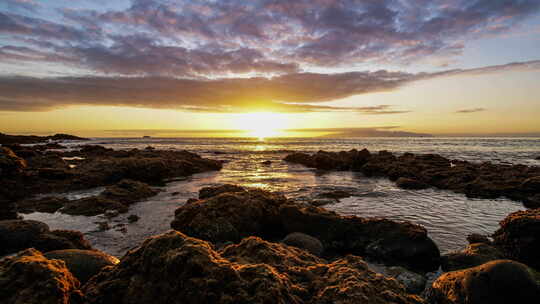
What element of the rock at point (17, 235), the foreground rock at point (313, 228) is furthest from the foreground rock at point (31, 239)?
the foreground rock at point (313, 228)

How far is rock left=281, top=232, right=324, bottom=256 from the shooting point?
681 cm

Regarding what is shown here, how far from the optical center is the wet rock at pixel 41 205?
34.3 ft

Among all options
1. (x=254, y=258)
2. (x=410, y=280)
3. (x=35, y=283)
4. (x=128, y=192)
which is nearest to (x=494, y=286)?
(x=410, y=280)

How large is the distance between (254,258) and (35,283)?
106 inches

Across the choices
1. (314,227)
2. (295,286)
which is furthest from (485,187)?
(295,286)

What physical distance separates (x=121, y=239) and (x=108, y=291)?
5308 mm

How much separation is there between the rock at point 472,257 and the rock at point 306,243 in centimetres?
292

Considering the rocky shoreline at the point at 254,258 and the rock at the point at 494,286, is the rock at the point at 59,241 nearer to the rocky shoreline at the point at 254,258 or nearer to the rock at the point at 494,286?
the rocky shoreline at the point at 254,258

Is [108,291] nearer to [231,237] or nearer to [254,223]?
[231,237]

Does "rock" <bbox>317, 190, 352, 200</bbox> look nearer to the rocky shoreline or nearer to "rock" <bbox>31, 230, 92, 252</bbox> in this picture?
the rocky shoreline

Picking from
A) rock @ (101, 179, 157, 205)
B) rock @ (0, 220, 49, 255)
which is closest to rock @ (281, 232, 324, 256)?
rock @ (0, 220, 49, 255)

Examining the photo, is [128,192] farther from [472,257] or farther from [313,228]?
[472,257]

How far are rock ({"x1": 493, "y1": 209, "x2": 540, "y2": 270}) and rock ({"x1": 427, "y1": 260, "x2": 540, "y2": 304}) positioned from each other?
2836 millimetres

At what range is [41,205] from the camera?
10.8 metres
